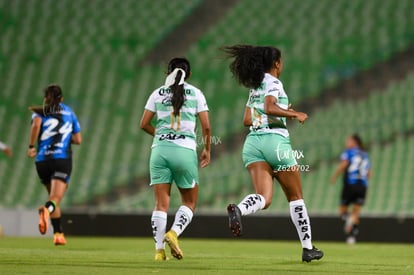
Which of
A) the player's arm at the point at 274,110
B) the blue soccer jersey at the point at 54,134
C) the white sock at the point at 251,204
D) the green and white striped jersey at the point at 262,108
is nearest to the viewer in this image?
the white sock at the point at 251,204

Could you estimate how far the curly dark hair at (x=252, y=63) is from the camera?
8.73 m

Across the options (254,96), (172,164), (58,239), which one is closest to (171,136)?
(172,164)

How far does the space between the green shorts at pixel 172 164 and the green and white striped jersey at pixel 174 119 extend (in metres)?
0.07

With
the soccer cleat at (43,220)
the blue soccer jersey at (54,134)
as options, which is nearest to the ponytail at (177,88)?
the soccer cleat at (43,220)

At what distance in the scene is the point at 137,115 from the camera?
21984 millimetres

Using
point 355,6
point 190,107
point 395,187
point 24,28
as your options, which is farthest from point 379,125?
point 190,107

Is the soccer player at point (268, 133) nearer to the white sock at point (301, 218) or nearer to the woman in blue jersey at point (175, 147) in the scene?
the white sock at point (301, 218)

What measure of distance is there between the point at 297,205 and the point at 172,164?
124 cm

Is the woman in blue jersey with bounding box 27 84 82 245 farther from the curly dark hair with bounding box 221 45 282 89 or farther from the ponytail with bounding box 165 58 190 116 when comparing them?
the curly dark hair with bounding box 221 45 282 89

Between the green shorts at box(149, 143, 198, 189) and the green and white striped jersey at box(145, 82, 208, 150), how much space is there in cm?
7

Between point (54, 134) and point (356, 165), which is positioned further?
A: point (356, 165)

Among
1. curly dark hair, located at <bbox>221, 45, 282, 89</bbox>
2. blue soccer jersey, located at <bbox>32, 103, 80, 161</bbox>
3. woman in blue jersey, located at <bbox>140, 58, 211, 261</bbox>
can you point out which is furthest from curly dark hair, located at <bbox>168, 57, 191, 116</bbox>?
blue soccer jersey, located at <bbox>32, 103, 80, 161</bbox>

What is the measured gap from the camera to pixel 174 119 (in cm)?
908

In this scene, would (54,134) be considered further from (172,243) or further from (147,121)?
(172,243)
